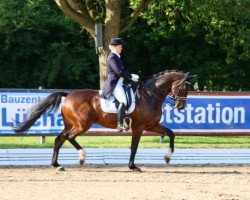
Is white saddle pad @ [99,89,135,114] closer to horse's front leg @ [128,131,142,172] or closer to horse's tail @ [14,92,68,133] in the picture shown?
horse's front leg @ [128,131,142,172]

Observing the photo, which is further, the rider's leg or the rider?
the rider's leg

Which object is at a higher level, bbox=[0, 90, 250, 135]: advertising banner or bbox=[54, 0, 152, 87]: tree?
bbox=[54, 0, 152, 87]: tree

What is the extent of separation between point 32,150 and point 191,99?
17.1 feet

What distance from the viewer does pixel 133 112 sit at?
13609 mm

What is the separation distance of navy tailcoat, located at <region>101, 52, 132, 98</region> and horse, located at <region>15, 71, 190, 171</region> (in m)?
0.55

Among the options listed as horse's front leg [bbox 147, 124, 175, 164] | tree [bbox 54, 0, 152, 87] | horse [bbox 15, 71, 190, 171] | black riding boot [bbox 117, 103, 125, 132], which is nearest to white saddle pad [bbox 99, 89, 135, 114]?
horse [bbox 15, 71, 190, 171]

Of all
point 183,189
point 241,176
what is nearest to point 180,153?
point 241,176

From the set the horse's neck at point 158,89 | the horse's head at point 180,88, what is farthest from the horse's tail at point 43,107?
the horse's head at point 180,88

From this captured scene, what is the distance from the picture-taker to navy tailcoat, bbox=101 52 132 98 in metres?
13.2

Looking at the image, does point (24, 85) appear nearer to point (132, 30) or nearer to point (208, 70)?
point (132, 30)

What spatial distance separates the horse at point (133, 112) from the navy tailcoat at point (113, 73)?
1.80 feet

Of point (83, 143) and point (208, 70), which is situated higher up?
point (208, 70)

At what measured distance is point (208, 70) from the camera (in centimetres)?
3644

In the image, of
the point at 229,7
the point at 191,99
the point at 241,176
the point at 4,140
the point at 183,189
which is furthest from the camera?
the point at 229,7
